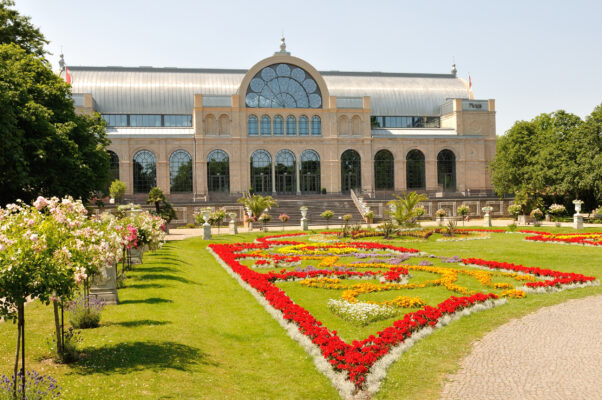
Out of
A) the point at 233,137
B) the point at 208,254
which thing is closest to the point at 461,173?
the point at 233,137

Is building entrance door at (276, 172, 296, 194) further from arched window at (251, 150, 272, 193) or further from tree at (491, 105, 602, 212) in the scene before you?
tree at (491, 105, 602, 212)

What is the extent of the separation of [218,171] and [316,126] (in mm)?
13128

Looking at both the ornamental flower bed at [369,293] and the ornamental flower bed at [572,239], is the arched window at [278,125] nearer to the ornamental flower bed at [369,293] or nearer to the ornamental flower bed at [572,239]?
the ornamental flower bed at [369,293]

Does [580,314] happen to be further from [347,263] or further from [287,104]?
[287,104]

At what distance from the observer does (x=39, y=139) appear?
25.2 m

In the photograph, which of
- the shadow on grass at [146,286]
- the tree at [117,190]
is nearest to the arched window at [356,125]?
the tree at [117,190]

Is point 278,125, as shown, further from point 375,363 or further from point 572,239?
point 375,363

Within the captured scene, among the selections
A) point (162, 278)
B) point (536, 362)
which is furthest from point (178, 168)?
point (536, 362)

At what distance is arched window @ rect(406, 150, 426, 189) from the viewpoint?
66188 mm

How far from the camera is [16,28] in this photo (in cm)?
3356

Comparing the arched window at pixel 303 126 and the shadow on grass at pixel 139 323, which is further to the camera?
the arched window at pixel 303 126

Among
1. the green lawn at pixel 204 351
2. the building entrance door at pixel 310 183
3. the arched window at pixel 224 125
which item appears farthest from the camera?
the building entrance door at pixel 310 183

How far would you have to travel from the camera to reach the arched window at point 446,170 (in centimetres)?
6731

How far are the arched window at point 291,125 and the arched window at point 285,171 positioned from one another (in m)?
2.32
